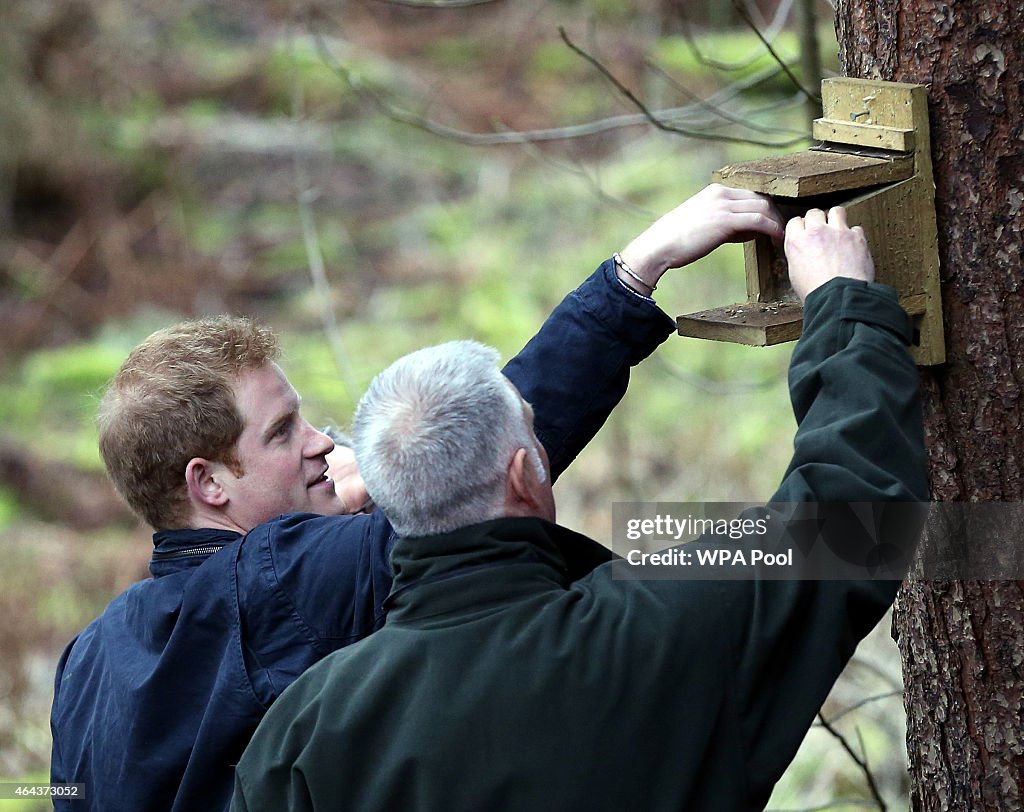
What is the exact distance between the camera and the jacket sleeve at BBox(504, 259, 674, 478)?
2.23 m

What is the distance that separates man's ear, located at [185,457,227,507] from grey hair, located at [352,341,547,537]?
0.63 metres

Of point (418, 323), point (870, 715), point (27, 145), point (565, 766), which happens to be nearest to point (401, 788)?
point (565, 766)

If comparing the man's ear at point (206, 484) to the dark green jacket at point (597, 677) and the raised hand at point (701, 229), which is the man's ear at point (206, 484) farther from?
the raised hand at point (701, 229)

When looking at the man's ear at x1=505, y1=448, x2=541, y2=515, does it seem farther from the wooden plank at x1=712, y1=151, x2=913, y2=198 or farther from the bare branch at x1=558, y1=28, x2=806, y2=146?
the bare branch at x1=558, y1=28, x2=806, y2=146

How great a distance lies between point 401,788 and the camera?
1616mm

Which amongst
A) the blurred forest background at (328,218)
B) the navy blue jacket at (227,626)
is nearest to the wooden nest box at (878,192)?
the navy blue jacket at (227,626)

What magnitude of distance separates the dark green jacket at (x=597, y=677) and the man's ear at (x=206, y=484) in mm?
677

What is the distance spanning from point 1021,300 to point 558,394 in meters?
0.83

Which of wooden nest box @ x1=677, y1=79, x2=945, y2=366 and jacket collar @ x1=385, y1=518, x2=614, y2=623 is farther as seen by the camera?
wooden nest box @ x1=677, y1=79, x2=945, y2=366

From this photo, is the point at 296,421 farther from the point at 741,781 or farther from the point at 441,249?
the point at 441,249

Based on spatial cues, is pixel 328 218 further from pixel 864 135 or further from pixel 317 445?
pixel 864 135

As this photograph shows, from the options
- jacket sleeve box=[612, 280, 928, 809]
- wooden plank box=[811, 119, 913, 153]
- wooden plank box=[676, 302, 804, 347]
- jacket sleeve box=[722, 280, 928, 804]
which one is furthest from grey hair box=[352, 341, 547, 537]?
wooden plank box=[811, 119, 913, 153]

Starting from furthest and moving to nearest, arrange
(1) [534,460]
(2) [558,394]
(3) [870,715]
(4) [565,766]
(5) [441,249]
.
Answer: (5) [441,249] < (3) [870,715] < (2) [558,394] < (1) [534,460] < (4) [565,766]

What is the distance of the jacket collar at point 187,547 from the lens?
2223 millimetres
